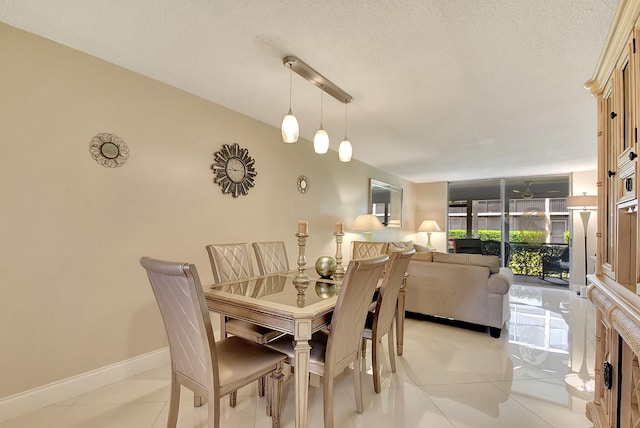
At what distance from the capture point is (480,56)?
1.92m

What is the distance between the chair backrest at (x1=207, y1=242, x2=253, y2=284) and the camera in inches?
87.4

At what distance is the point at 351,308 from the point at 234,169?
200 cm

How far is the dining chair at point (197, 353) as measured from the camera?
126 cm

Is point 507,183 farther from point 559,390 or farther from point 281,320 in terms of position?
point 281,320

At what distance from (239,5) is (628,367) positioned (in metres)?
2.52

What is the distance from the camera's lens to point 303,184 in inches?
153


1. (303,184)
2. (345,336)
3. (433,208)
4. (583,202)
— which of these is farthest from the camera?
(433,208)

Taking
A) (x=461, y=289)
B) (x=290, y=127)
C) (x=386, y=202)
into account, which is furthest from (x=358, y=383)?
(x=386, y=202)

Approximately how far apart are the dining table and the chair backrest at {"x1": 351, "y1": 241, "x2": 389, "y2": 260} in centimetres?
110

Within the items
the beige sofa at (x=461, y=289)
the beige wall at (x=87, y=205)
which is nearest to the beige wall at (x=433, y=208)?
the beige sofa at (x=461, y=289)

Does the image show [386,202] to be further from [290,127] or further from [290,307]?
[290,307]

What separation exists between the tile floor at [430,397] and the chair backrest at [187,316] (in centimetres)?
61

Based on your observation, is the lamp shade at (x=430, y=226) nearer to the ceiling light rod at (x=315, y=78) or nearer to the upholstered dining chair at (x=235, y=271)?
the ceiling light rod at (x=315, y=78)

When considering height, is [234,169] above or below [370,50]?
below
